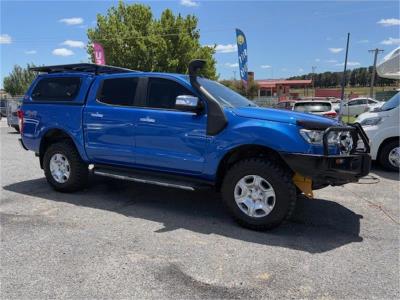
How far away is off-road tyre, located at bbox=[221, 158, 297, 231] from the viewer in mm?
4578

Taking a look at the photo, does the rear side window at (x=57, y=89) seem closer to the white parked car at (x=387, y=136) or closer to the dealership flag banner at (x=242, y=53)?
the white parked car at (x=387, y=136)

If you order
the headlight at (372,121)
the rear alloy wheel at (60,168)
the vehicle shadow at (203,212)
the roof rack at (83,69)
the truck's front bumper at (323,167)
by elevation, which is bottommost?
the vehicle shadow at (203,212)

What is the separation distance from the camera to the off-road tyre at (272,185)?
4.58m

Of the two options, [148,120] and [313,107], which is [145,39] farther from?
[148,120]

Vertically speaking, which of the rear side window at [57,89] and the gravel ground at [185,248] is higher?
the rear side window at [57,89]

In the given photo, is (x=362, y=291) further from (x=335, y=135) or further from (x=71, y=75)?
(x=71, y=75)

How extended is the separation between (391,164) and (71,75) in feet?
21.1

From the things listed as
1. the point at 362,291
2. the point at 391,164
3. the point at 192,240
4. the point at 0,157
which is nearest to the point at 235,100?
the point at 192,240

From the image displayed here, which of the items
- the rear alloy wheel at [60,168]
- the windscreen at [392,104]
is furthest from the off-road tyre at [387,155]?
the rear alloy wheel at [60,168]

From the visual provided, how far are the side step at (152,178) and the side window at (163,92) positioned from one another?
0.94m

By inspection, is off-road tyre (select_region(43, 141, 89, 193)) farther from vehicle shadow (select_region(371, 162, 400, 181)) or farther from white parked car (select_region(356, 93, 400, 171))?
white parked car (select_region(356, 93, 400, 171))

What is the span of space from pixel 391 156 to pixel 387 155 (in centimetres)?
8

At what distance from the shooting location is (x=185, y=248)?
421 cm

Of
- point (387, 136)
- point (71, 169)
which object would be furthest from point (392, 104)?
point (71, 169)
